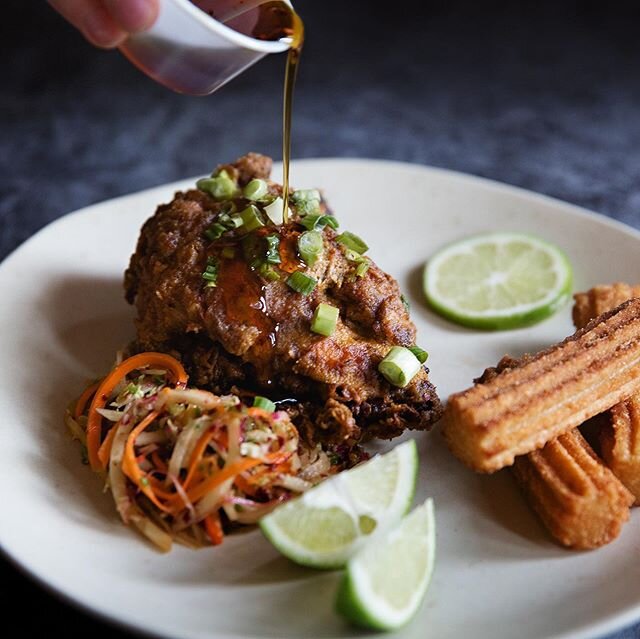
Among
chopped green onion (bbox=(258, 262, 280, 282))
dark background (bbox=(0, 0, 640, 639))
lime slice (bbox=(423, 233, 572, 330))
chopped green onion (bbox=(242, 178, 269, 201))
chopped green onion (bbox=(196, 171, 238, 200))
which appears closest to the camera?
chopped green onion (bbox=(258, 262, 280, 282))


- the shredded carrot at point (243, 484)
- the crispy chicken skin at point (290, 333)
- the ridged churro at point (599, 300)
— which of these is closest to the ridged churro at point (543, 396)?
the crispy chicken skin at point (290, 333)

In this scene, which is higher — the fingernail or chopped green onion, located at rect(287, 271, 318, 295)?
the fingernail

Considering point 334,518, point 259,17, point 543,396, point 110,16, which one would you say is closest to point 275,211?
point 259,17

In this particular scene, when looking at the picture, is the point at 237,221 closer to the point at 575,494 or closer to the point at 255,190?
the point at 255,190

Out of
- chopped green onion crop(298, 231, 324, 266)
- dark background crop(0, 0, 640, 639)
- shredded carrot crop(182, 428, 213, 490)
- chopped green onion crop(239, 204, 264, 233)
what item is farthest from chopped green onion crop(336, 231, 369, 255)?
dark background crop(0, 0, 640, 639)

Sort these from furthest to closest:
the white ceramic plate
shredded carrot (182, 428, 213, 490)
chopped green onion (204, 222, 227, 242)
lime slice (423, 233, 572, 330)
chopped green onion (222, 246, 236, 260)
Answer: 1. lime slice (423, 233, 572, 330)
2. chopped green onion (204, 222, 227, 242)
3. chopped green onion (222, 246, 236, 260)
4. shredded carrot (182, 428, 213, 490)
5. the white ceramic plate

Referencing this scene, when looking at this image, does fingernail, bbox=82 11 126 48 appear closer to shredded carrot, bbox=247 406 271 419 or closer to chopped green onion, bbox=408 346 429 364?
shredded carrot, bbox=247 406 271 419

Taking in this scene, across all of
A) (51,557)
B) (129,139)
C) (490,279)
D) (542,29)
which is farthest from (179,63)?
(542,29)

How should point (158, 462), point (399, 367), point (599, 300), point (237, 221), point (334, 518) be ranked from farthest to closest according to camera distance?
point (599, 300)
point (237, 221)
point (399, 367)
point (158, 462)
point (334, 518)
